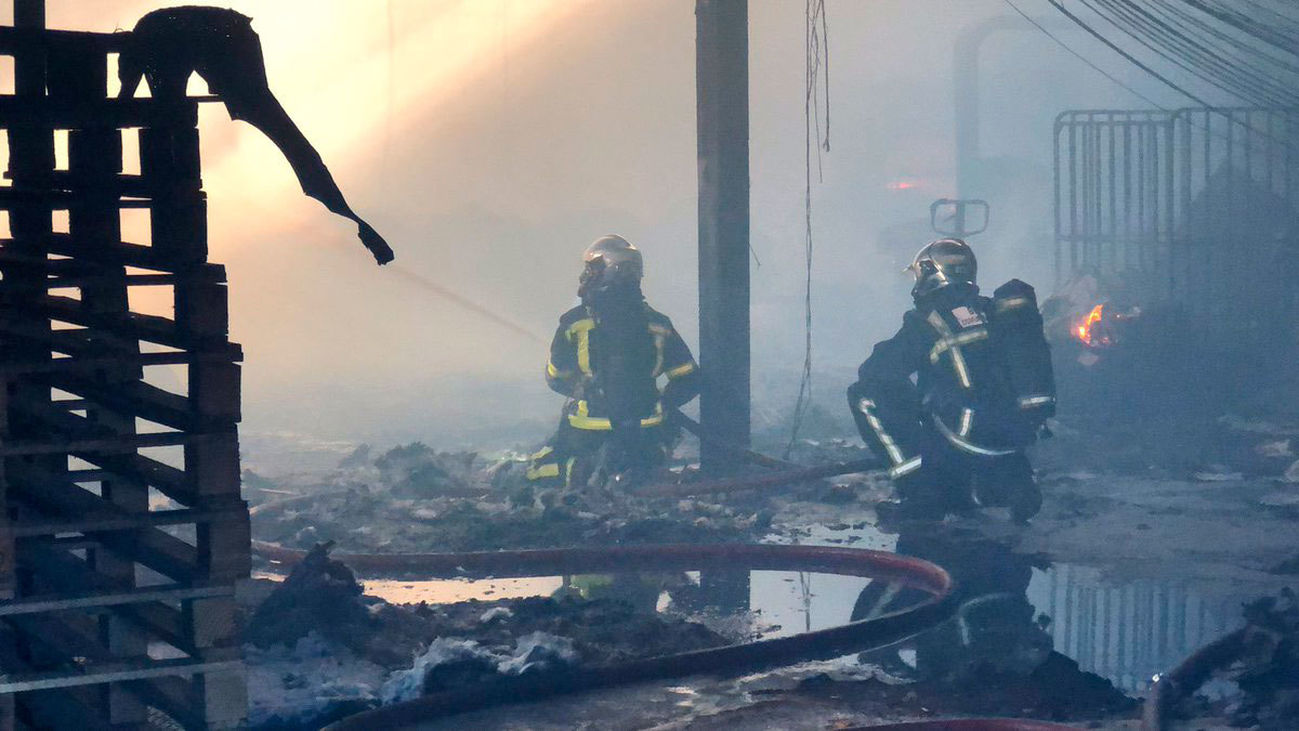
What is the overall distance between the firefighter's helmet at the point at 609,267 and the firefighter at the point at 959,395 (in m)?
2.03

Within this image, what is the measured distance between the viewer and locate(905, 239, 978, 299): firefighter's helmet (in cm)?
876

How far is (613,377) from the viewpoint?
9.82 meters

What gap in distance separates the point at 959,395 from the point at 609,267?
2794 millimetres

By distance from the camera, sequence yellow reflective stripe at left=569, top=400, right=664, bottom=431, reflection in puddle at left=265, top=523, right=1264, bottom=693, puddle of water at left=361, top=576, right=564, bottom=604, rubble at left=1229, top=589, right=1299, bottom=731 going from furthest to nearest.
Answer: yellow reflective stripe at left=569, top=400, right=664, bottom=431, puddle of water at left=361, top=576, right=564, bottom=604, reflection in puddle at left=265, top=523, right=1264, bottom=693, rubble at left=1229, top=589, right=1299, bottom=731

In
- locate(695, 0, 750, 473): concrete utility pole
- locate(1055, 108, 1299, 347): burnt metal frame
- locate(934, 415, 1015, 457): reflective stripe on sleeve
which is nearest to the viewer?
locate(934, 415, 1015, 457): reflective stripe on sleeve

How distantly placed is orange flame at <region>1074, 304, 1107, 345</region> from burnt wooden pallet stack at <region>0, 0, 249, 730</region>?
10734 mm

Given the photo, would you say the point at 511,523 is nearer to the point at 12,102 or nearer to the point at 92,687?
the point at 92,687

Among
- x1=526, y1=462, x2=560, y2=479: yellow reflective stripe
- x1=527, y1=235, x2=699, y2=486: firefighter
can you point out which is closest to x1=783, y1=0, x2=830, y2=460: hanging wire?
x1=527, y1=235, x2=699, y2=486: firefighter

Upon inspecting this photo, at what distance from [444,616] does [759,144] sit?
29.8 metres

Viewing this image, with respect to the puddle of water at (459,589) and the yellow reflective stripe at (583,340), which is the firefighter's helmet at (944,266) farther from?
the puddle of water at (459,589)

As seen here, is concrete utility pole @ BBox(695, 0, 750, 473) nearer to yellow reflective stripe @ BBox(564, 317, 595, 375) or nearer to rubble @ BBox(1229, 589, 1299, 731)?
yellow reflective stripe @ BBox(564, 317, 595, 375)

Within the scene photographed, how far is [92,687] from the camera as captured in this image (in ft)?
12.3

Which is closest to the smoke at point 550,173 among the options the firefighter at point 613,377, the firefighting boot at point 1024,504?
the firefighter at point 613,377

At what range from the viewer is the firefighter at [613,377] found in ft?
32.2
